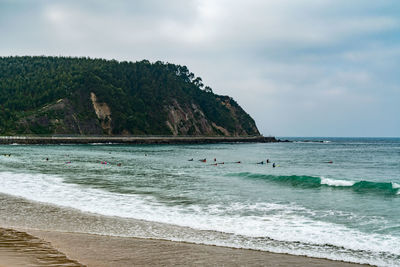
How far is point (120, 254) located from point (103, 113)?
120599 millimetres

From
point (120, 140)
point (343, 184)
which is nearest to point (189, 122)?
point (120, 140)

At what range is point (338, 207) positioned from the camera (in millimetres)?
15875

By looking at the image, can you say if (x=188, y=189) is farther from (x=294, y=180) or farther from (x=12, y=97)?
(x=12, y=97)

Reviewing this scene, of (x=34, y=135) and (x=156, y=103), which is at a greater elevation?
(x=156, y=103)

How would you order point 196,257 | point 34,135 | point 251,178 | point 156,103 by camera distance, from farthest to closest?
point 156,103 → point 34,135 → point 251,178 → point 196,257

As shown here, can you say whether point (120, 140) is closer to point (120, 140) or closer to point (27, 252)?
point (120, 140)

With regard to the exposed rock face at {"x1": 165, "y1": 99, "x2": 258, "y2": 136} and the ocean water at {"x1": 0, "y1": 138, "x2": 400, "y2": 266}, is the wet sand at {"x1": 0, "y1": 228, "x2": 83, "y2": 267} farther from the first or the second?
the exposed rock face at {"x1": 165, "y1": 99, "x2": 258, "y2": 136}

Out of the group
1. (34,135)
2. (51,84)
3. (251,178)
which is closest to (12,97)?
(51,84)

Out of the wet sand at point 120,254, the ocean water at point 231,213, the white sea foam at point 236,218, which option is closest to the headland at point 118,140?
the ocean water at point 231,213

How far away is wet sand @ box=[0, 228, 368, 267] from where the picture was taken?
8.12m

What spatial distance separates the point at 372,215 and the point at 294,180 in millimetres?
11602

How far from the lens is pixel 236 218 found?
1331 cm

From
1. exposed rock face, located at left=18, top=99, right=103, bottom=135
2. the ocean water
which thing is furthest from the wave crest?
exposed rock face, located at left=18, top=99, right=103, bottom=135

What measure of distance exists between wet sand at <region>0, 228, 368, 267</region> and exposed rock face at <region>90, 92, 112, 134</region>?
116073mm
